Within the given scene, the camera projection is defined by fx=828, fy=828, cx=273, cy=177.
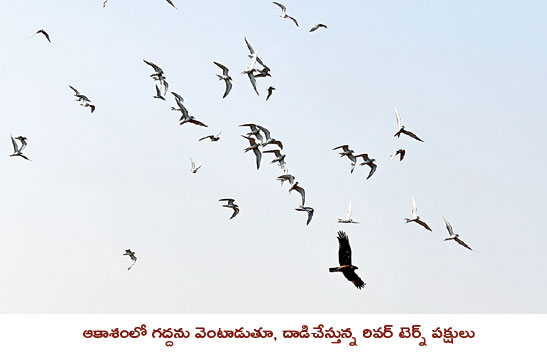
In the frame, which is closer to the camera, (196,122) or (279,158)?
(196,122)

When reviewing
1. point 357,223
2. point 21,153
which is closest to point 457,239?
point 357,223

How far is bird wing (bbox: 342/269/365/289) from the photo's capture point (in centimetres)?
4312

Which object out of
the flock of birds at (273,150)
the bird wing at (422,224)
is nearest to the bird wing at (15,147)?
the flock of birds at (273,150)

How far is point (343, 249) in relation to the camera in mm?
45406

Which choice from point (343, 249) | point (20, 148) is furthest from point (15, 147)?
point (343, 249)

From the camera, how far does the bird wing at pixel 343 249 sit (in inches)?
1763

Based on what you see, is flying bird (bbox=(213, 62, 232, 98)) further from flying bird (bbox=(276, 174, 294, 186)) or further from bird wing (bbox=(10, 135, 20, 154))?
bird wing (bbox=(10, 135, 20, 154))

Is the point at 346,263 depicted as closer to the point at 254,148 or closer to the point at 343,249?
the point at 343,249

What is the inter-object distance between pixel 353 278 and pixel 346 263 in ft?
4.55

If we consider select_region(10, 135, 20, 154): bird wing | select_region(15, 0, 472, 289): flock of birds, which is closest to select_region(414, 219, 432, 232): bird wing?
select_region(15, 0, 472, 289): flock of birds
